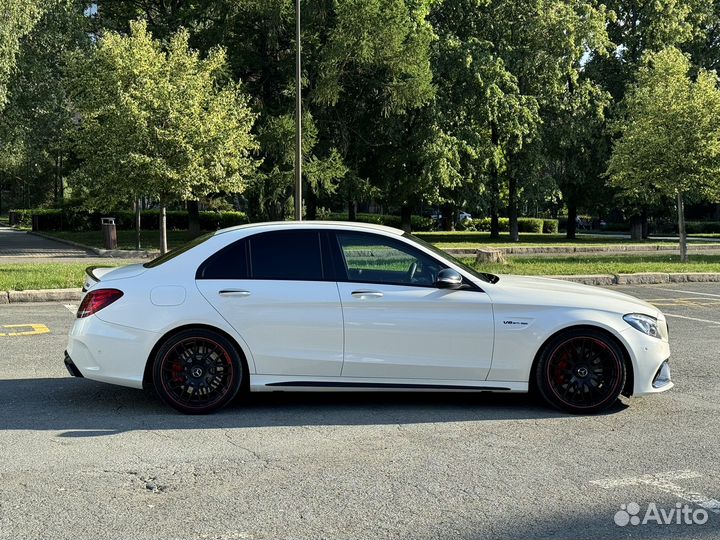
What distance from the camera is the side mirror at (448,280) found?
5.89 m

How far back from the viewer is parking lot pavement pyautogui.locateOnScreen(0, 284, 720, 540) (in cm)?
385

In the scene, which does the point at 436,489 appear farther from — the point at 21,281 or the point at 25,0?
the point at 25,0

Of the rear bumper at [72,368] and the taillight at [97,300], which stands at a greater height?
the taillight at [97,300]

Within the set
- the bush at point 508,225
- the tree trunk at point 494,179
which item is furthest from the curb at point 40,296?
the bush at point 508,225

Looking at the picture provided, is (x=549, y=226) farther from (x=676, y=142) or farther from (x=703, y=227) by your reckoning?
(x=676, y=142)

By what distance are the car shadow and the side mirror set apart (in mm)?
Answer: 1042

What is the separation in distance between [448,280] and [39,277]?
11788mm

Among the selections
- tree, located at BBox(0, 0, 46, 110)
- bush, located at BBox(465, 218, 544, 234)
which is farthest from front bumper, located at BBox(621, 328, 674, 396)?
bush, located at BBox(465, 218, 544, 234)

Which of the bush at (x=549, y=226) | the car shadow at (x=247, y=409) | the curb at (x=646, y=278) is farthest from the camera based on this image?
the bush at (x=549, y=226)

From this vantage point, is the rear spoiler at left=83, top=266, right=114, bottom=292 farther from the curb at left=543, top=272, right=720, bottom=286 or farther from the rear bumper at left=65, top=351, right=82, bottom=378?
the curb at left=543, top=272, right=720, bottom=286

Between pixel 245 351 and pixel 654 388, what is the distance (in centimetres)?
329

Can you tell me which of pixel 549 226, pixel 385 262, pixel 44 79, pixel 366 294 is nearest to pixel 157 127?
pixel 44 79

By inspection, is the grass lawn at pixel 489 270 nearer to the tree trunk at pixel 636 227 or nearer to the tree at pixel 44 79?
the tree at pixel 44 79

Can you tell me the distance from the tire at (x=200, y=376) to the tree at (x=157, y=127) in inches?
600
